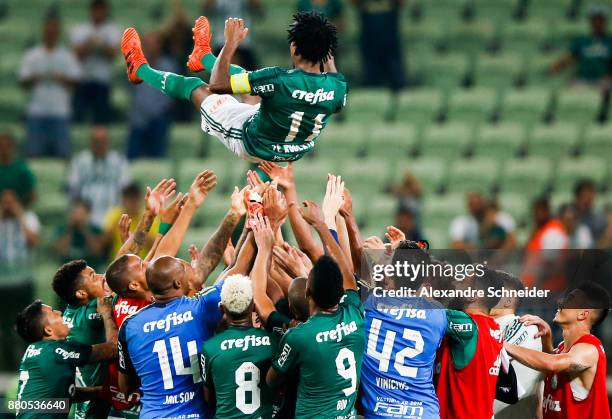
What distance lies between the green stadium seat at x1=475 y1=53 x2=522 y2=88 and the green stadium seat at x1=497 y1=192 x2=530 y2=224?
6.96 ft

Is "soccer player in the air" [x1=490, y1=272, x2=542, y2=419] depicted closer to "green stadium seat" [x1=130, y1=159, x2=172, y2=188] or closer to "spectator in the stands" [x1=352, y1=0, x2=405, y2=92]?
"green stadium seat" [x1=130, y1=159, x2=172, y2=188]

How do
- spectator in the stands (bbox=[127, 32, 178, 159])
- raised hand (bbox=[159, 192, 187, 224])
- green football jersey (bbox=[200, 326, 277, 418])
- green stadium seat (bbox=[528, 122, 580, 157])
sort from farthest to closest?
green stadium seat (bbox=[528, 122, 580, 157]), spectator in the stands (bbox=[127, 32, 178, 159]), raised hand (bbox=[159, 192, 187, 224]), green football jersey (bbox=[200, 326, 277, 418])

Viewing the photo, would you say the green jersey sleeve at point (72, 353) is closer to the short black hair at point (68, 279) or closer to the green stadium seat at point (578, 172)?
Answer: the short black hair at point (68, 279)

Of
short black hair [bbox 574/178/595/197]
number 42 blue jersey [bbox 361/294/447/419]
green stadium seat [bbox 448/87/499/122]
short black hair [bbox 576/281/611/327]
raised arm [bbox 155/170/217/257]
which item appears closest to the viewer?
number 42 blue jersey [bbox 361/294/447/419]

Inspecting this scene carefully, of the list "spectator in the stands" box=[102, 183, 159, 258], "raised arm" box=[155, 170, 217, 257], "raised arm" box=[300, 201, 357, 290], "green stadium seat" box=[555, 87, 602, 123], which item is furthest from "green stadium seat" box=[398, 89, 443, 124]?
"raised arm" box=[300, 201, 357, 290]

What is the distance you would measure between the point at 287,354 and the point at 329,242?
3.14ft

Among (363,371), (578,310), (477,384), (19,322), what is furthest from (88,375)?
(578,310)

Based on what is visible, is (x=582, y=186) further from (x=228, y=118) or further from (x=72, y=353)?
(x=72, y=353)

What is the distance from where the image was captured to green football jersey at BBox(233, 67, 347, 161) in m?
9.87

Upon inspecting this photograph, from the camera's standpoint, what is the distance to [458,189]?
17219mm

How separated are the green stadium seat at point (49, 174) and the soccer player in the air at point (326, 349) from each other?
8.93m

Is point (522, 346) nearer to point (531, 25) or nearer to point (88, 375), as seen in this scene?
point (88, 375)

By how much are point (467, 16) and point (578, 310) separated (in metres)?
9.96

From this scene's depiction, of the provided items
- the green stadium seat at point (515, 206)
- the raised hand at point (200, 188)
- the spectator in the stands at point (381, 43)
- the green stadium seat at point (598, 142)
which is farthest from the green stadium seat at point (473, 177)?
the raised hand at point (200, 188)
